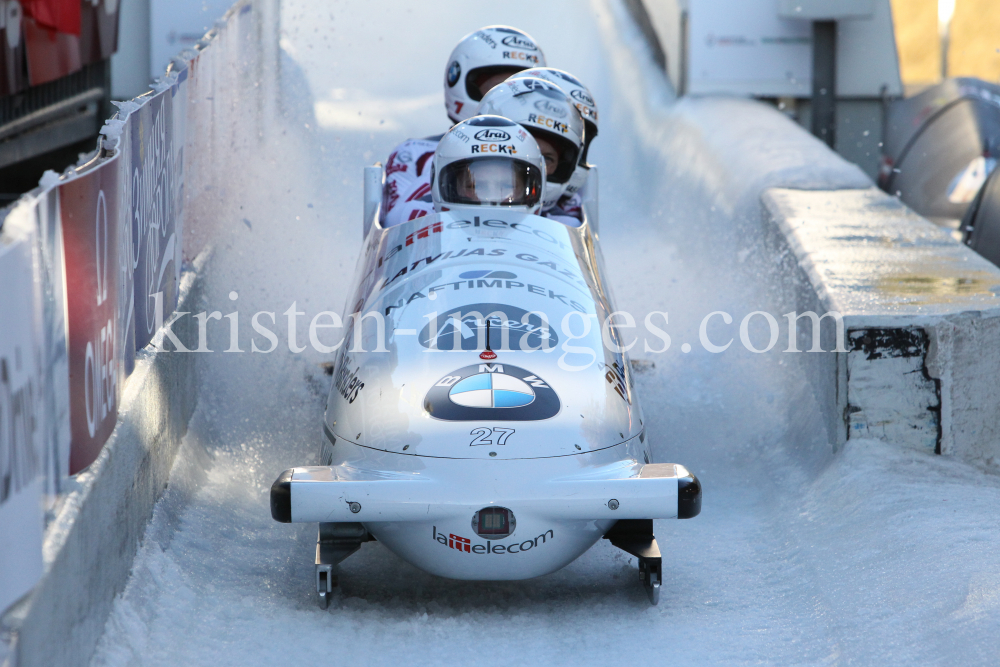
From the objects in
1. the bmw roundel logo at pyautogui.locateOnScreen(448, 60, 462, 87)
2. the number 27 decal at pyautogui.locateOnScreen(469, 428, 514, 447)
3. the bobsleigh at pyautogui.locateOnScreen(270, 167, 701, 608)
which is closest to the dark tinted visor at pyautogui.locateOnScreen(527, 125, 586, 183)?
the bobsleigh at pyautogui.locateOnScreen(270, 167, 701, 608)

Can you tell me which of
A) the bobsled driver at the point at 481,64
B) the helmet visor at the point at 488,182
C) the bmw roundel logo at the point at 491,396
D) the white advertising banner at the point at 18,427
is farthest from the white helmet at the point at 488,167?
the white advertising banner at the point at 18,427

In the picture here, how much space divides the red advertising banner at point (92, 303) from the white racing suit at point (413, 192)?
52.1 inches

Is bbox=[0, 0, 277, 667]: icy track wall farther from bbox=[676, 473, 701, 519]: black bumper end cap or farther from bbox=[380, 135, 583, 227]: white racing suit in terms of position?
bbox=[676, 473, 701, 519]: black bumper end cap

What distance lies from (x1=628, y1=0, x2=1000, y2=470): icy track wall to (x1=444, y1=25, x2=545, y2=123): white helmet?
1400 mm

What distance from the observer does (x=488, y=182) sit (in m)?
3.24

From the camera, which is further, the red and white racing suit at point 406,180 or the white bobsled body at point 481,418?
the red and white racing suit at point 406,180

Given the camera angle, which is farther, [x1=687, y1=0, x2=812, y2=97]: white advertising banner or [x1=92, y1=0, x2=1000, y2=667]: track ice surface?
[x1=687, y1=0, x2=812, y2=97]: white advertising banner

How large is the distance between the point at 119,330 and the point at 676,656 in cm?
145

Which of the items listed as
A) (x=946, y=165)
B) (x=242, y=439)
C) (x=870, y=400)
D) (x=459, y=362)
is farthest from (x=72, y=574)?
(x=946, y=165)

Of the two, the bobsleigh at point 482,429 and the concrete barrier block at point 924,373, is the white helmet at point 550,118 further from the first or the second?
the concrete barrier block at point 924,373

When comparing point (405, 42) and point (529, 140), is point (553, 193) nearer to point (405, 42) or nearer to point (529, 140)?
point (529, 140)

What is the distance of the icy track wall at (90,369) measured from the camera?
5.32ft

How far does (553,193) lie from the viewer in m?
3.90

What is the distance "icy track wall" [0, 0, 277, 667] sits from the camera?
1623 millimetres
